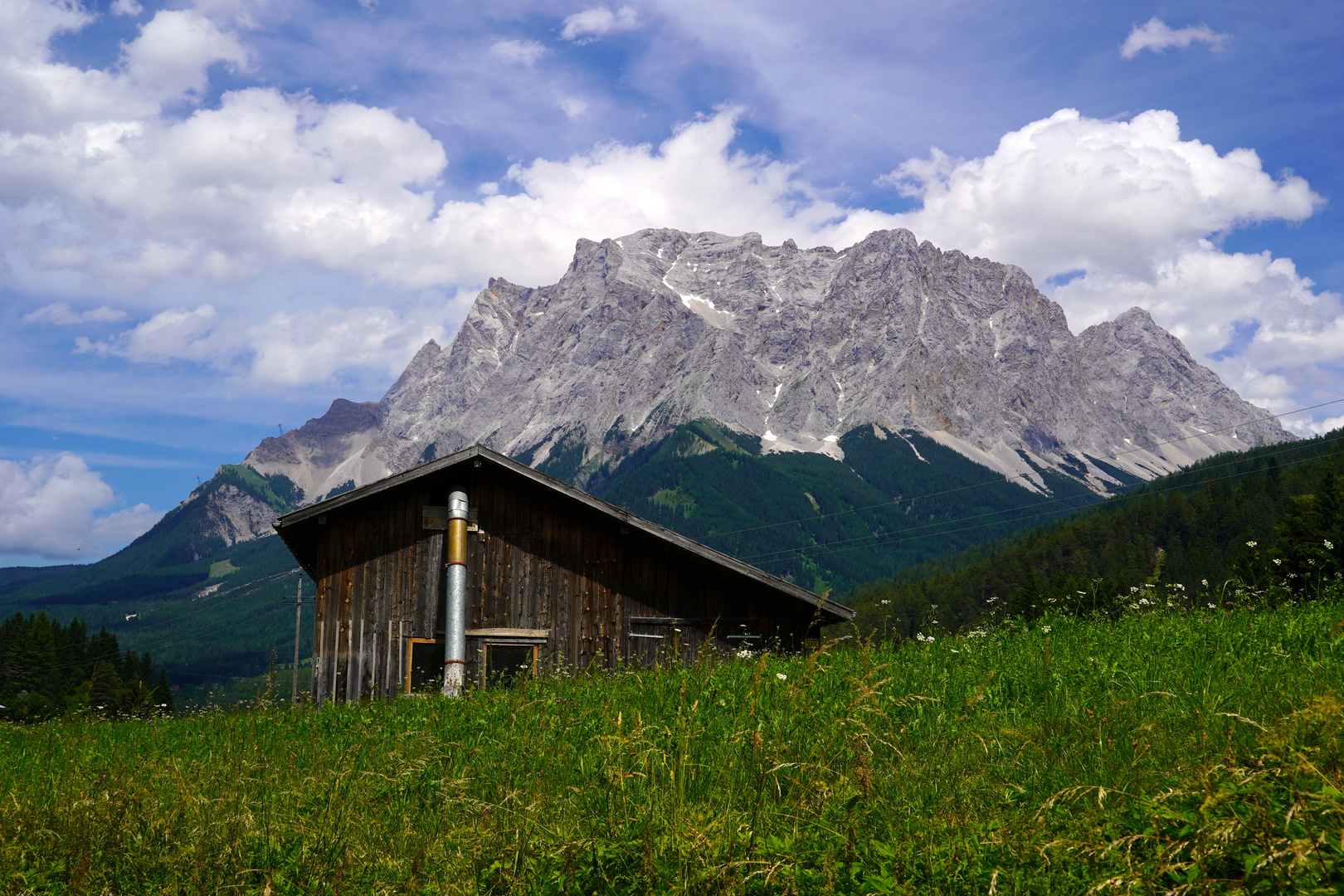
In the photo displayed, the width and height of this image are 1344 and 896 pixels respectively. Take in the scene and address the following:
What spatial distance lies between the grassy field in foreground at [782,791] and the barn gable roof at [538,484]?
26.2 feet

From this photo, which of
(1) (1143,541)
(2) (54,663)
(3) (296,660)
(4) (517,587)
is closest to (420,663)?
(4) (517,587)

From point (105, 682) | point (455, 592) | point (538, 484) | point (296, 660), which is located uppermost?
point (538, 484)

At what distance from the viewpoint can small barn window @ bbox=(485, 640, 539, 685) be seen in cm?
1516

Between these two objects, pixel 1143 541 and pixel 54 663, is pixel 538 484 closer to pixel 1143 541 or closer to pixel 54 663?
pixel 54 663

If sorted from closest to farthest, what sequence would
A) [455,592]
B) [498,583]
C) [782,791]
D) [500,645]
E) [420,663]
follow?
[782,791] → [455,592] → [500,645] → [498,583] → [420,663]

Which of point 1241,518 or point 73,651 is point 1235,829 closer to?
point 73,651

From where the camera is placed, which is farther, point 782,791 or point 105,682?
point 105,682

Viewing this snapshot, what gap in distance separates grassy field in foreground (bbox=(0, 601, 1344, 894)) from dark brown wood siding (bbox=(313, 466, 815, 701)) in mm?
8357

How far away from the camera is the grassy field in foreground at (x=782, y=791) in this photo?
12.0ft

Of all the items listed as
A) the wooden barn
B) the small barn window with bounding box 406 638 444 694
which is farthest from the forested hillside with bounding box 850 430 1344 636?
the small barn window with bounding box 406 638 444 694

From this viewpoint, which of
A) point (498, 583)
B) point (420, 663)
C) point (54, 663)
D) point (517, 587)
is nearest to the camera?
point (498, 583)

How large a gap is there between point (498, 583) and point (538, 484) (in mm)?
2187

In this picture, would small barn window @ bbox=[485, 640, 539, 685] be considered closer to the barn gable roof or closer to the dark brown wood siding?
the dark brown wood siding

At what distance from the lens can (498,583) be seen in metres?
17.0
